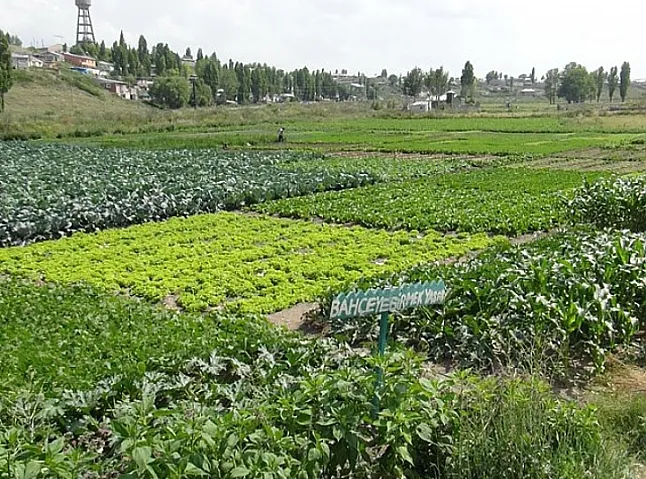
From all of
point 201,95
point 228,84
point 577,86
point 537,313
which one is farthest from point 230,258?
point 577,86

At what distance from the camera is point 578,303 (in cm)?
698

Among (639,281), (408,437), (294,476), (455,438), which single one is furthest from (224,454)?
(639,281)

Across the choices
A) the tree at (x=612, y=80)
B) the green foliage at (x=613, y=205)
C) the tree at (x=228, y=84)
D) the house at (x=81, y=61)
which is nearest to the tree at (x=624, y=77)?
the tree at (x=612, y=80)

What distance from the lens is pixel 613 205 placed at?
508 inches

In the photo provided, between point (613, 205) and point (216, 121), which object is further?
point (216, 121)

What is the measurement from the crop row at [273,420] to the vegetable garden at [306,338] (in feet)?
0.05

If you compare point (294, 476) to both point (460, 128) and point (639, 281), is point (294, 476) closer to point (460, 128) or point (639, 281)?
point (639, 281)

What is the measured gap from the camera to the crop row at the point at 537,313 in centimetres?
670

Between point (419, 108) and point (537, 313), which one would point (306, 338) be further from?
point (419, 108)

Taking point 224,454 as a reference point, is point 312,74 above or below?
above

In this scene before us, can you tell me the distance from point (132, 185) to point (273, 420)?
17084 millimetres

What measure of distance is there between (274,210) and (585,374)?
40.6ft

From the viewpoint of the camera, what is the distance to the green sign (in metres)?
3.81

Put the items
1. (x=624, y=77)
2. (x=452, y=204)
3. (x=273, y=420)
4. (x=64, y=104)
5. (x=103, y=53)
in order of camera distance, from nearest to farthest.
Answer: (x=273, y=420) < (x=452, y=204) < (x=64, y=104) < (x=624, y=77) < (x=103, y=53)
